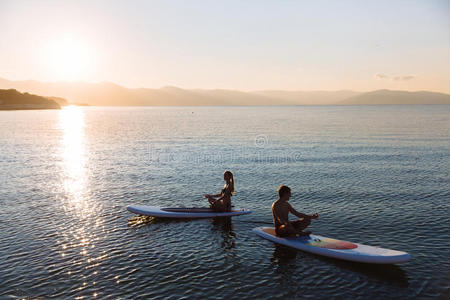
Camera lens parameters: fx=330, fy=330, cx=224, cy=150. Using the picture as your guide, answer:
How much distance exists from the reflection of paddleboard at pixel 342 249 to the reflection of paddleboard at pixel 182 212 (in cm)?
369

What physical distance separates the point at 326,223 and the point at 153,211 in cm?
1029

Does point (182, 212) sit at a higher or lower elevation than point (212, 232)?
higher

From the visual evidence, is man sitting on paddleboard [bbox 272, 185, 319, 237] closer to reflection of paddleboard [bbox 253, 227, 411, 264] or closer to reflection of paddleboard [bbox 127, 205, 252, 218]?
reflection of paddleboard [bbox 253, 227, 411, 264]

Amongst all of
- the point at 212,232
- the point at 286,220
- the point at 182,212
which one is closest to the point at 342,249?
the point at 286,220

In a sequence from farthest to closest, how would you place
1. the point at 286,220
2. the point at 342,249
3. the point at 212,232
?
the point at 212,232 < the point at 286,220 < the point at 342,249

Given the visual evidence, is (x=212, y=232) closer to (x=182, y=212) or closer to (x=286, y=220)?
(x=182, y=212)

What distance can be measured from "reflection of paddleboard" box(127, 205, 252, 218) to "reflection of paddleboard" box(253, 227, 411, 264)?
12.1 ft

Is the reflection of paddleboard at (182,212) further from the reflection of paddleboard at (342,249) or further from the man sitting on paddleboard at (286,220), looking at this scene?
the man sitting on paddleboard at (286,220)

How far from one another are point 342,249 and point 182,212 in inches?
383

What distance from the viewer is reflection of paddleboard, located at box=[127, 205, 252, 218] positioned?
20.0m

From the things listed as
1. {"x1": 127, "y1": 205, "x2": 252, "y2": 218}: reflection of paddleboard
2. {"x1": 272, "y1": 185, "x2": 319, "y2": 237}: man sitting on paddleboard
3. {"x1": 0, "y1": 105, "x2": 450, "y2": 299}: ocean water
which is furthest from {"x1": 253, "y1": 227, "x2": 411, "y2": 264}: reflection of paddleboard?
{"x1": 127, "y1": 205, "x2": 252, "y2": 218}: reflection of paddleboard

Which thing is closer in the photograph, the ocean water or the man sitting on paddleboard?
the ocean water

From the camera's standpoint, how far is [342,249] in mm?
14453

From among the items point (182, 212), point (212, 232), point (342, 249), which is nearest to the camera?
point (342, 249)
